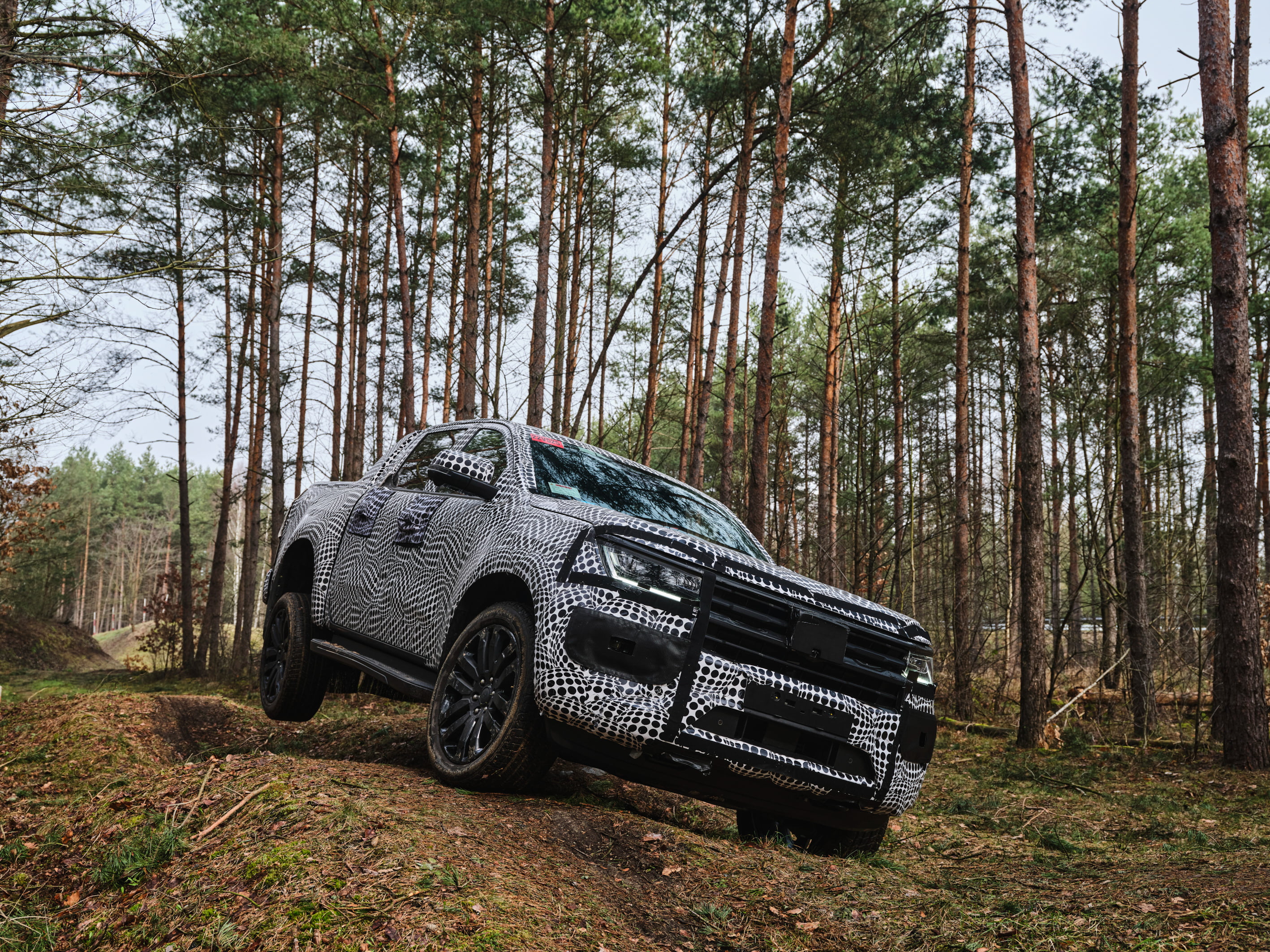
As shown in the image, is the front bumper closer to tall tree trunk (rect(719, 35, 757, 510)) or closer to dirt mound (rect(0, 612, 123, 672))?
tall tree trunk (rect(719, 35, 757, 510))

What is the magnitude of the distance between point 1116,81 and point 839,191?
5.12 meters

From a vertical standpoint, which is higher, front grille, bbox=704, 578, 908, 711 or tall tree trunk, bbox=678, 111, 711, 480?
tall tree trunk, bbox=678, 111, 711, 480

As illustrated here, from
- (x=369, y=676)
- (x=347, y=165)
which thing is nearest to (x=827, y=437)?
(x=347, y=165)

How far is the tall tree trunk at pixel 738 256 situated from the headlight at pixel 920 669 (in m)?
7.72

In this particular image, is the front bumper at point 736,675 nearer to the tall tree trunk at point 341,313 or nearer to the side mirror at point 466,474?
the side mirror at point 466,474

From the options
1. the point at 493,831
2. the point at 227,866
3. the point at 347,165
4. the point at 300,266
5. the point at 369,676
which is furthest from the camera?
the point at 300,266

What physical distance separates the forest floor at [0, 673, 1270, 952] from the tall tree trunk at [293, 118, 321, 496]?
15383 millimetres

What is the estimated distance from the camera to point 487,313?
24.3 m

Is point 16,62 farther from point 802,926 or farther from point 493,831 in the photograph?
point 802,926

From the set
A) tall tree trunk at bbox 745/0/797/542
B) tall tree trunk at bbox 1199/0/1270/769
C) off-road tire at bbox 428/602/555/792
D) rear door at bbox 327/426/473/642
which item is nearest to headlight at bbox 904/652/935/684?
off-road tire at bbox 428/602/555/792

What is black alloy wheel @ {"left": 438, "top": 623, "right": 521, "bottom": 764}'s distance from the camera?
4.04 metres

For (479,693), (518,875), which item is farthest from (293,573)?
(518,875)

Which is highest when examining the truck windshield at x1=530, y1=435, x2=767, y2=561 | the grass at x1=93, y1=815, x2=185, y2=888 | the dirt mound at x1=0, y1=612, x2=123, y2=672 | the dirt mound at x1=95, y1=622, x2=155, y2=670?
the truck windshield at x1=530, y1=435, x2=767, y2=561

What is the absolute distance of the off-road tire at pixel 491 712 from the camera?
386 cm
